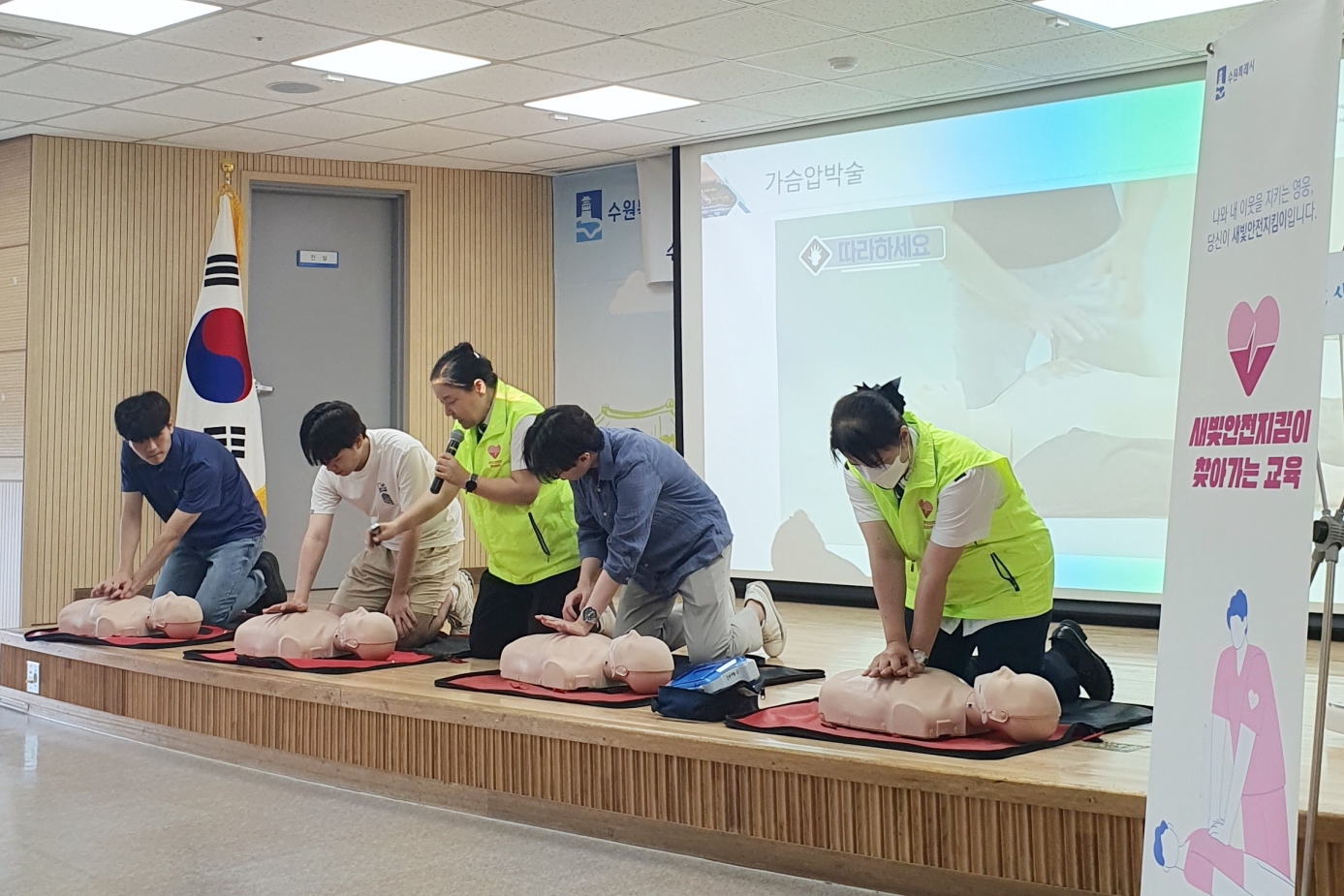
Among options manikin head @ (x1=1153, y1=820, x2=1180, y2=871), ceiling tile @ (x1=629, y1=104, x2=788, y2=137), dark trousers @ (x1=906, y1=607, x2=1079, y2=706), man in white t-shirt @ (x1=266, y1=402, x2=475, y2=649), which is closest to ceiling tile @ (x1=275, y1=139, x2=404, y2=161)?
ceiling tile @ (x1=629, y1=104, x2=788, y2=137)

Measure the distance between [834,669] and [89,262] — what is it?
435 cm

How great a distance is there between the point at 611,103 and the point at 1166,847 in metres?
4.85

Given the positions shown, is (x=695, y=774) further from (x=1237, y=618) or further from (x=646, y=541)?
(x=1237, y=618)

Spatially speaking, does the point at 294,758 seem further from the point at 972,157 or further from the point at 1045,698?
the point at 972,157

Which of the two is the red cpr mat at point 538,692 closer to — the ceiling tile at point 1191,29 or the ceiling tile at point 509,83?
the ceiling tile at point 509,83

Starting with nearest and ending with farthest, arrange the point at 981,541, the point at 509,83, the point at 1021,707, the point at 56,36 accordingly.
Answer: the point at 1021,707 → the point at 981,541 → the point at 56,36 → the point at 509,83

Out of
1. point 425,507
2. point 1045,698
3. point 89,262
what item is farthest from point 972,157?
point 89,262

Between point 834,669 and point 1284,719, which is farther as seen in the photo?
point 834,669

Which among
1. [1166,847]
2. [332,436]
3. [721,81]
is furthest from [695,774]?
[721,81]

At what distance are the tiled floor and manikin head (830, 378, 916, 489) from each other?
2.93 feet

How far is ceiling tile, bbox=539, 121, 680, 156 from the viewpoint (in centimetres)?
660

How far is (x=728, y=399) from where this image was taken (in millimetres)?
6945

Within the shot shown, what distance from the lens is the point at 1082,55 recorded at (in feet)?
17.5

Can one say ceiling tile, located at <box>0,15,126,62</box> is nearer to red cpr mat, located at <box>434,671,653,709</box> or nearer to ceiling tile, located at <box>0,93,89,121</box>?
ceiling tile, located at <box>0,93,89,121</box>
